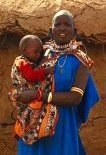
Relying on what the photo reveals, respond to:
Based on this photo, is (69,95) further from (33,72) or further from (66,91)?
(33,72)

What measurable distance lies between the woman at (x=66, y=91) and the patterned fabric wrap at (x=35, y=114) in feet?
0.19

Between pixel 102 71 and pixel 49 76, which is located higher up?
pixel 49 76

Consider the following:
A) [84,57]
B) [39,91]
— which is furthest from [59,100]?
[84,57]

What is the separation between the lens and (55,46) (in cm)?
302

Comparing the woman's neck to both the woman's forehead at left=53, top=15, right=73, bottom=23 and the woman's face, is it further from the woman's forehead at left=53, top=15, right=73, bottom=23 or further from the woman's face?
the woman's forehead at left=53, top=15, right=73, bottom=23

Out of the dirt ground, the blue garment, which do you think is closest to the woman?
the blue garment

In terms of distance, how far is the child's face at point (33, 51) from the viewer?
9.89 feet

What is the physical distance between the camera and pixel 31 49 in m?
3.01

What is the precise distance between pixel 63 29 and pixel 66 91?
0.39 metres

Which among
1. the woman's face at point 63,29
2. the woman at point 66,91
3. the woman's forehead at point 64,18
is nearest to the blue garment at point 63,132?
the woman at point 66,91

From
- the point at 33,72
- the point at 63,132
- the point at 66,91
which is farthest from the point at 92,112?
the point at 33,72

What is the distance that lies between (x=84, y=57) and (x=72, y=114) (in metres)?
0.39

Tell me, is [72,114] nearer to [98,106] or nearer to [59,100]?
[59,100]

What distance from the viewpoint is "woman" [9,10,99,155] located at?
295 cm
